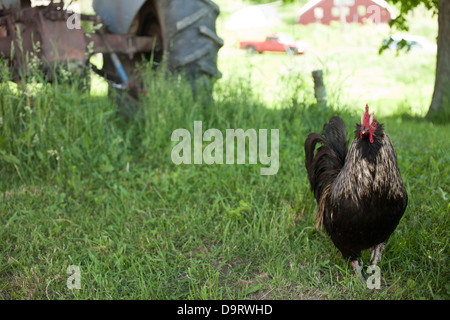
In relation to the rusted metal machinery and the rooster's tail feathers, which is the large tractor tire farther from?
the rooster's tail feathers

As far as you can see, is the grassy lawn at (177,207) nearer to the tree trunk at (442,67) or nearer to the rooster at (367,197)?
the rooster at (367,197)

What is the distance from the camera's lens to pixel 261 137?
4.16 meters

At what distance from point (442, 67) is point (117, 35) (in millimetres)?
4307

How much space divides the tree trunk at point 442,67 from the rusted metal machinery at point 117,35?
3.16m

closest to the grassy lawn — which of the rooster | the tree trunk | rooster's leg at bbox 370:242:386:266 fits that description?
rooster's leg at bbox 370:242:386:266

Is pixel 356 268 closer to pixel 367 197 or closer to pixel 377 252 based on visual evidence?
pixel 377 252

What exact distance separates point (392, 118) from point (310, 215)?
147 inches

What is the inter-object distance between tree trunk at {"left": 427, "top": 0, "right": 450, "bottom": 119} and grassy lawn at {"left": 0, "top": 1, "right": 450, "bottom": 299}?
32.7 inches

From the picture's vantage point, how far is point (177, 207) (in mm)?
3273

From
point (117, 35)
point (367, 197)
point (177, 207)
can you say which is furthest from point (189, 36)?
point (367, 197)

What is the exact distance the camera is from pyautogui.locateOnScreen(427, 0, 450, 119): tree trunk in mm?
5590

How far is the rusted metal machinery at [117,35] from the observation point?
13.0 feet
